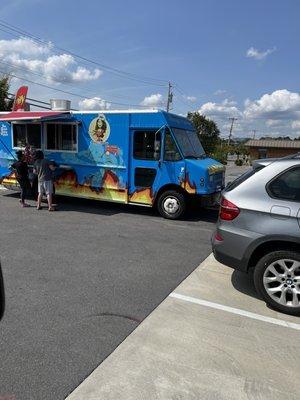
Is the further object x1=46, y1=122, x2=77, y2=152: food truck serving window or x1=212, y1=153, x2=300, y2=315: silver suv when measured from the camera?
x1=46, y1=122, x2=77, y2=152: food truck serving window

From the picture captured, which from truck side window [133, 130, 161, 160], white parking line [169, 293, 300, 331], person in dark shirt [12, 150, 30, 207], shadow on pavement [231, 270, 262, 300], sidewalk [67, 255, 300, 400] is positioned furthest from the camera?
person in dark shirt [12, 150, 30, 207]

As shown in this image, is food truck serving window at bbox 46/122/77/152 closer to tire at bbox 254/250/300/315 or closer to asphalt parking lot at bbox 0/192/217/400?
asphalt parking lot at bbox 0/192/217/400

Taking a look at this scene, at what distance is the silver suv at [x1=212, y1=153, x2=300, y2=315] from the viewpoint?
462 centimetres

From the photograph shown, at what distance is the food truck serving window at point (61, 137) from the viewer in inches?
450

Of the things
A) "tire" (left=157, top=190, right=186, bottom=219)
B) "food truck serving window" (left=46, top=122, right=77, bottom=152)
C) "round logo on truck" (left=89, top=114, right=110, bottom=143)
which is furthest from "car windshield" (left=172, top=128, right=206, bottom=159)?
"food truck serving window" (left=46, top=122, right=77, bottom=152)

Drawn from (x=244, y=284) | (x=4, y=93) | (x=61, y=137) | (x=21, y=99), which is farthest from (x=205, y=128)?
(x=244, y=284)

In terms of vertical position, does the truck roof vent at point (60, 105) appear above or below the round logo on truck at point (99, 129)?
above

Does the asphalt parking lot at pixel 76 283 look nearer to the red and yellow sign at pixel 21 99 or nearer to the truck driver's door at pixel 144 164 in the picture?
the truck driver's door at pixel 144 164

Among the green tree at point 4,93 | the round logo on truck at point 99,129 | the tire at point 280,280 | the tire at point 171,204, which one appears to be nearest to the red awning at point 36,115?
the round logo on truck at point 99,129

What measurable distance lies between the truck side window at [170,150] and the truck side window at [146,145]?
19cm

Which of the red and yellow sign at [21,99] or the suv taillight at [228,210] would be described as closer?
the suv taillight at [228,210]

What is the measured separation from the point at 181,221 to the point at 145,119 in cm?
257

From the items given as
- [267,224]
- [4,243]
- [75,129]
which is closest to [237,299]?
[267,224]

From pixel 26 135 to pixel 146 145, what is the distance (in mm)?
4082
